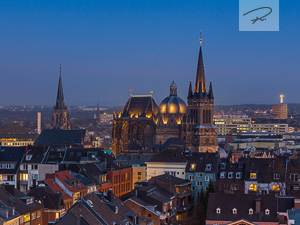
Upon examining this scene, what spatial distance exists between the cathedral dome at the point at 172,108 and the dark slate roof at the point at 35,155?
69.1 m

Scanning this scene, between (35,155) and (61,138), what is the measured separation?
6786 cm

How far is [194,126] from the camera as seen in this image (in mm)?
182250

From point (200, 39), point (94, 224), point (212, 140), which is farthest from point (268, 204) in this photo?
point (200, 39)

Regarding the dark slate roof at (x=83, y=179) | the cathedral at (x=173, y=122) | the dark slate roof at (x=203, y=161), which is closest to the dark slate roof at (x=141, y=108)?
the cathedral at (x=173, y=122)

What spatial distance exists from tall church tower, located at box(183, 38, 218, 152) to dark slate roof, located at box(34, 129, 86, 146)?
2498cm

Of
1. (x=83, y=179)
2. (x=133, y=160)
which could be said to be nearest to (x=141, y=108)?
(x=133, y=160)

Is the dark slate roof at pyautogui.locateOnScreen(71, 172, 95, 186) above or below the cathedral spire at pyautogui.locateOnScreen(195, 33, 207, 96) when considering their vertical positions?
below

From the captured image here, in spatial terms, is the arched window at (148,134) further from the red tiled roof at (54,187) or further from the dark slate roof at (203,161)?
the red tiled roof at (54,187)

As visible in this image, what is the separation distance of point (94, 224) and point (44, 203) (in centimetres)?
1666

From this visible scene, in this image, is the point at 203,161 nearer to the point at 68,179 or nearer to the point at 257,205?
the point at 68,179

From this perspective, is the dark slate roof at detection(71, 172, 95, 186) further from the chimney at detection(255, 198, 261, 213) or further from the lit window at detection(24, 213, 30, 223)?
the chimney at detection(255, 198, 261, 213)

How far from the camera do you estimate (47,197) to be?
280 ft

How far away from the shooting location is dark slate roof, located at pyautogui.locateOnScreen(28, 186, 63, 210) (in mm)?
84312

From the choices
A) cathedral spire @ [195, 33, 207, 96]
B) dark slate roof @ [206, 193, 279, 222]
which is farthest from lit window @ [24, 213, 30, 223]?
cathedral spire @ [195, 33, 207, 96]
